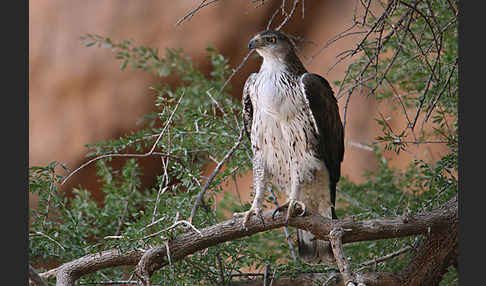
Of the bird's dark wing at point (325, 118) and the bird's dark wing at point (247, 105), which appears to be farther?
the bird's dark wing at point (247, 105)

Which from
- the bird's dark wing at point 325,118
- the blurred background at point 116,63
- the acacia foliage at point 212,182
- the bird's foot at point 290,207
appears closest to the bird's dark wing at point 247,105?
the acacia foliage at point 212,182

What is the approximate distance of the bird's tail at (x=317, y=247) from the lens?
8.57 feet

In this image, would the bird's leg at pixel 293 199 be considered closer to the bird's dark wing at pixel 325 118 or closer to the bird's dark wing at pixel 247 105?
the bird's dark wing at pixel 325 118

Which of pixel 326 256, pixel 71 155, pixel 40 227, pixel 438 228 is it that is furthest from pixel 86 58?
pixel 438 228

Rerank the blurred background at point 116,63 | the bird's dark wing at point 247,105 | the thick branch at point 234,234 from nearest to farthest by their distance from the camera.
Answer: the thick branch at point 234,234 → the bird's dark wing at point 247,105 → the blurred background at point 116,63

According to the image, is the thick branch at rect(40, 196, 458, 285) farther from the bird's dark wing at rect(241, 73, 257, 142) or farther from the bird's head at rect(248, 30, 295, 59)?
the bird's head at rect(248, 30, 295, 59)

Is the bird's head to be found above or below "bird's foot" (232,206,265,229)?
Answer: above

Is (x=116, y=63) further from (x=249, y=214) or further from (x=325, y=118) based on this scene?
(x=249, y=214)

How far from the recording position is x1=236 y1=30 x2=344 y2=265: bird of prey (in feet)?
7.90

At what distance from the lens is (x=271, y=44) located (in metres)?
2.50

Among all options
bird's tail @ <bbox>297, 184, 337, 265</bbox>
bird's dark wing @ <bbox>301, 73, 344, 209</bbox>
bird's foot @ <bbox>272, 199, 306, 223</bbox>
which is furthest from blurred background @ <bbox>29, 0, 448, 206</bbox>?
bird's foot @ <bbox>272, 199, 306, 223</bbox>

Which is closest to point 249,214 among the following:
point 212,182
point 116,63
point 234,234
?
point 234,234
